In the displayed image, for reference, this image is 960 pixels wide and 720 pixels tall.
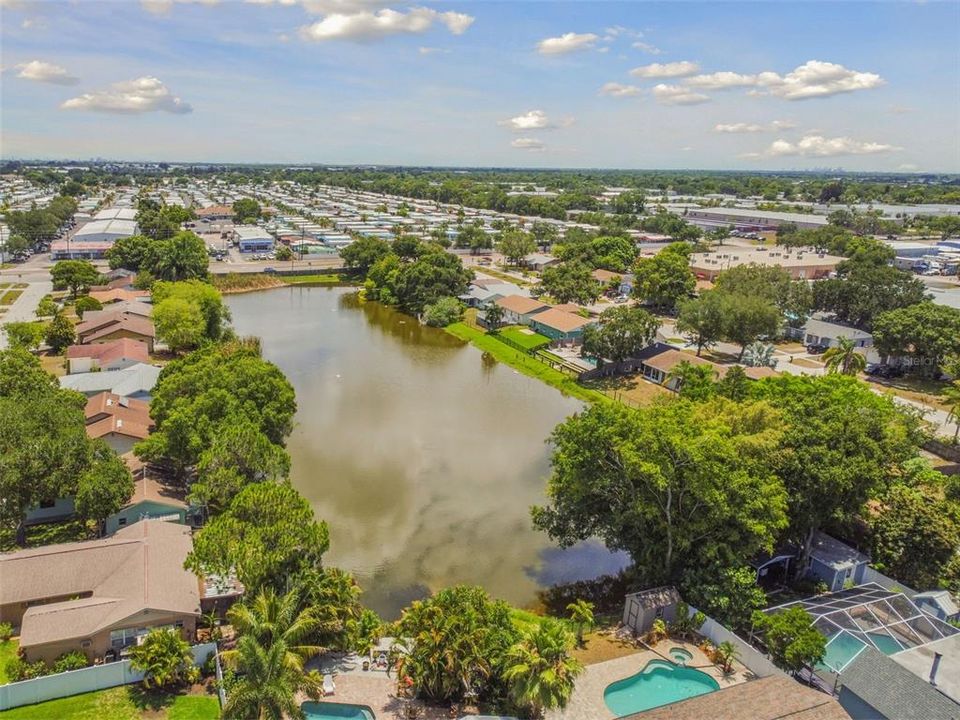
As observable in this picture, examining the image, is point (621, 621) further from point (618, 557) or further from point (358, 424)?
point (358, 424)

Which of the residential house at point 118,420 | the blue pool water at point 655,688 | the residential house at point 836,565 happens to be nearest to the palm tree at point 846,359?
the residential house at point 836,565

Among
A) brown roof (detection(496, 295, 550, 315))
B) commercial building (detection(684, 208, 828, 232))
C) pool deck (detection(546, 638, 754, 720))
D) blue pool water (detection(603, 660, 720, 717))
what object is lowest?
blue pool water (detection(603, 660, 720, 717))


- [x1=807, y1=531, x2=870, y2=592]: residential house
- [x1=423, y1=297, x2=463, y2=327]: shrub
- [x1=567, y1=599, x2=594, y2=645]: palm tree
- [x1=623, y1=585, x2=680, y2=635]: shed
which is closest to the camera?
[x1=567, y1=599, x2=594, y2=645]: palm tree

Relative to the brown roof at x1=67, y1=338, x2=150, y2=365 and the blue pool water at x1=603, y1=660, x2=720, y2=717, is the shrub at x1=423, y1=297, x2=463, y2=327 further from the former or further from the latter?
the blue pool water at x1=603, y1=660, x2=720, y2=717

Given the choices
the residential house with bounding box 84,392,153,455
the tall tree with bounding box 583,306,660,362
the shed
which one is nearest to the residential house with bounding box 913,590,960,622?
the shed

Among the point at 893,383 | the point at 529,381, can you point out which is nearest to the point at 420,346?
the point at 529,381

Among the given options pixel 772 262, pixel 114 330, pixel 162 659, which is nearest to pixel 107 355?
pixel 114 330

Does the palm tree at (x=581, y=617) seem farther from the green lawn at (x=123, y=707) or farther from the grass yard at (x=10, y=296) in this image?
the grass yard at (x=10, y=296)

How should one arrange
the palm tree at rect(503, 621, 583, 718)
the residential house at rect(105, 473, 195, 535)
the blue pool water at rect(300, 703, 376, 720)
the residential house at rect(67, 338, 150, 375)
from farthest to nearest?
the residential house at rect(67, 338, 150, 375) → the residential house at rect(105, 473, 195, 535) → the blue pool water at rect(300, 703, 376, 720) → the palm tree at rect(503, 621, 583, 718)
